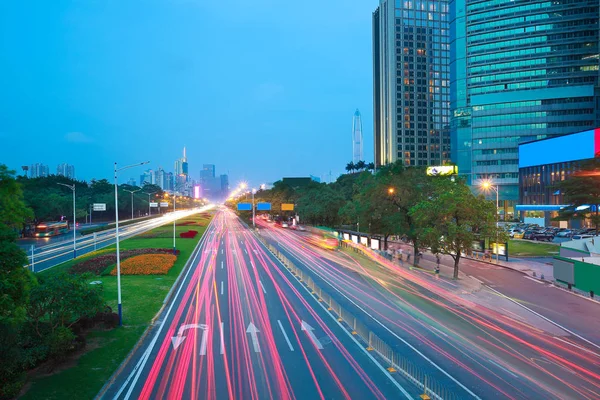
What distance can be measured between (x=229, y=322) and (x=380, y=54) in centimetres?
16980

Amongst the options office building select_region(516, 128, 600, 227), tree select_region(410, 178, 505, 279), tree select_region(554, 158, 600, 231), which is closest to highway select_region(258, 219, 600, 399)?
tree select_region(410, 178, 505, 279)

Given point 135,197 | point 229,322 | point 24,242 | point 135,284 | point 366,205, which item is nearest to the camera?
point 229,322

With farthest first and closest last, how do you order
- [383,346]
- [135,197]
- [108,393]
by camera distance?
[135,197], [383,346], [108,393]

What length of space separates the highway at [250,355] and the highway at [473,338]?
2.41 metres

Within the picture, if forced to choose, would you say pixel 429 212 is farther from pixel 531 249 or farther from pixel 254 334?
pixel 531 249

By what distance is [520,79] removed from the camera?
109 metres

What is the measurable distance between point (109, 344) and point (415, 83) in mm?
163037

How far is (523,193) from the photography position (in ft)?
317

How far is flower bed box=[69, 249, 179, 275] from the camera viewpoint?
34625 mm

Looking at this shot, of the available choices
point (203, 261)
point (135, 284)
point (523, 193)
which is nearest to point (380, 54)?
point (523, 193)

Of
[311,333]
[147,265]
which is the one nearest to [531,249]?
[311,333]

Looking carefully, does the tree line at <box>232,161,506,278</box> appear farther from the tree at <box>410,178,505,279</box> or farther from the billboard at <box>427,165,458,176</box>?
the billboard at <box>427,165,458,176</box>

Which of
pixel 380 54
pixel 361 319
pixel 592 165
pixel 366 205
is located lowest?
pixel 361 319

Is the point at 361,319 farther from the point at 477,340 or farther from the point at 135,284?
the point at 135,284
